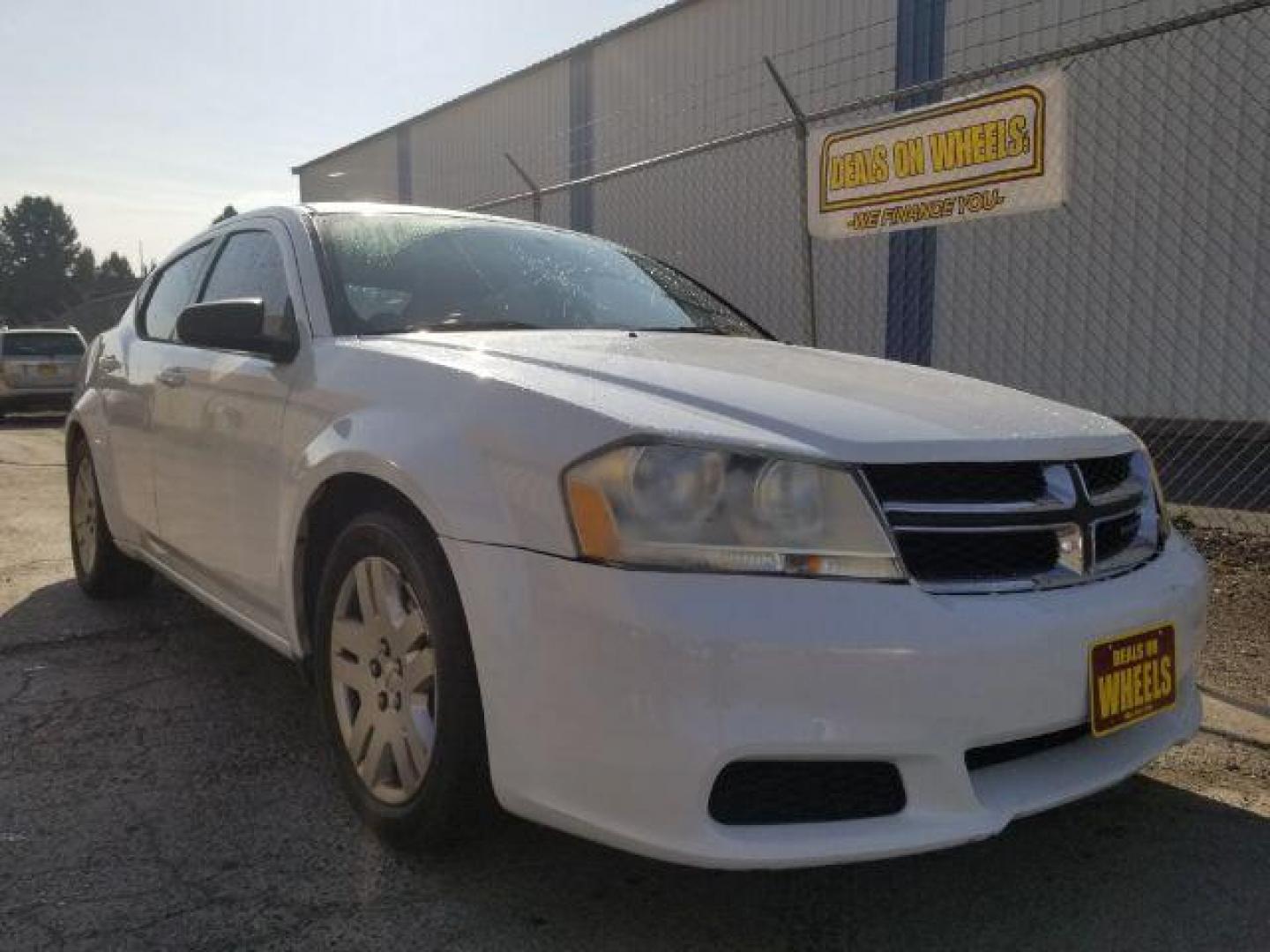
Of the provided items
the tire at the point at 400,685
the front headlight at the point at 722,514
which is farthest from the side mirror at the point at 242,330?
the front headlight at the point at 722,514

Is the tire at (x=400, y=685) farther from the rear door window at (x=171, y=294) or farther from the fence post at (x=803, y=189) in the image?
the fence post at (x=803, y=189)

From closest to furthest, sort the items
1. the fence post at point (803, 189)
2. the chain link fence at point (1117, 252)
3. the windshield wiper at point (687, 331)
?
the windshield wiper at point (687, 331)
the fence post at point (803, 189)
the chain link fence at point (1117, 252)

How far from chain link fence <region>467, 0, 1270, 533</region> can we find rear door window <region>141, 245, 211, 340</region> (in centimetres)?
344

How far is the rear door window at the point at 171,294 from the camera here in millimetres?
4035

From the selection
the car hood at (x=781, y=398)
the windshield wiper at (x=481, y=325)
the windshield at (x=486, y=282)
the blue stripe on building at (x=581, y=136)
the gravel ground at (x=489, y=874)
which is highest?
the blue stripe on building at (x=581, y=136)

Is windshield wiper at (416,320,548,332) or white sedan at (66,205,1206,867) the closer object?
white sedan at (66,205,1206,867)

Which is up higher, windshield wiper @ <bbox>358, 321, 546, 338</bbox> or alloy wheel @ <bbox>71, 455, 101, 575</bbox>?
windshield wiper @ <bbox>358, 321, 546, 338</bbox>

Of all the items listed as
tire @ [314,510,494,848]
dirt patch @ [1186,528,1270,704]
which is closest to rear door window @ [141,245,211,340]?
tire @ [314,510,494,848]

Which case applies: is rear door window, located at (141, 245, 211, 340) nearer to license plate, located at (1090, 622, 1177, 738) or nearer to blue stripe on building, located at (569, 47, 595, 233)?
license plate, located at (1090, 622, 1177, 738)

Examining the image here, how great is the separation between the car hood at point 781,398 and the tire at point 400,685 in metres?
0.46

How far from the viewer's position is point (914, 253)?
1049 centimetres

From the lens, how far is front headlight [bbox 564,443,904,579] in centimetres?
190

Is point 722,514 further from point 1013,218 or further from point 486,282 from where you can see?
point 1013,218

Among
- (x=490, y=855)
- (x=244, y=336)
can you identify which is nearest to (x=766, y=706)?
(x=490, y=855)
